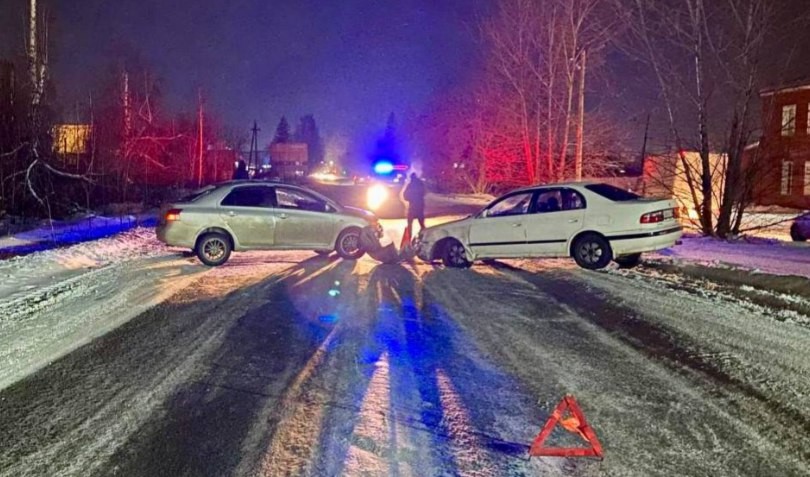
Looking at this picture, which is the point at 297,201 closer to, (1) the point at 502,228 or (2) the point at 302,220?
(2) the point at 302,220

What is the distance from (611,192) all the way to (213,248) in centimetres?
749

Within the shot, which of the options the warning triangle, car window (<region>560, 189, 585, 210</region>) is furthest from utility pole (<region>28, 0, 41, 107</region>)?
the warning triangle

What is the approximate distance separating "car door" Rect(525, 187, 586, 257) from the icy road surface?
4.95 feet

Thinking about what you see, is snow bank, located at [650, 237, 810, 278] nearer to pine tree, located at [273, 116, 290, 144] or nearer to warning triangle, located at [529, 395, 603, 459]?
warning triangle, located at [529, 395, 603, 459]

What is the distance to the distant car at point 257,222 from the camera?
12.8 meters

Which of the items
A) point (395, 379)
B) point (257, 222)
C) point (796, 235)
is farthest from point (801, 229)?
point (395, 379)

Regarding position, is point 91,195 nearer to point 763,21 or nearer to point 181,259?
point 181,259

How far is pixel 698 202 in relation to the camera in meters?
18.1

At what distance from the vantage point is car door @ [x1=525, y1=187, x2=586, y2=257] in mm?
11773

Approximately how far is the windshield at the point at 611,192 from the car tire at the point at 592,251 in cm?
72

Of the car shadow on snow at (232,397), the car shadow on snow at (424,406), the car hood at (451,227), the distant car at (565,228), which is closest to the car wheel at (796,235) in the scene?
the distant car at (565,228)

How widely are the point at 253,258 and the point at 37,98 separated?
537 inches

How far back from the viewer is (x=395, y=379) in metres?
5.80

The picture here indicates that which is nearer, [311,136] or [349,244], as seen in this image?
[349,244]
